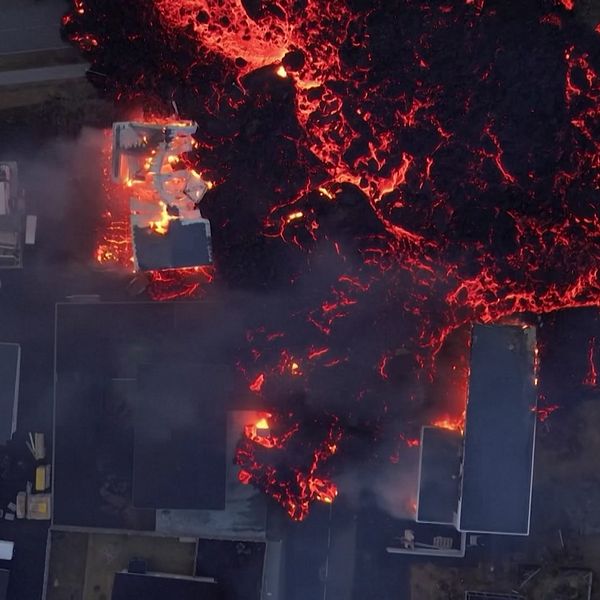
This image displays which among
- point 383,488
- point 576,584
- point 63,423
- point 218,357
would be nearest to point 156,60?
point 218,357

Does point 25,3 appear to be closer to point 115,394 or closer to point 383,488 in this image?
point 115,394

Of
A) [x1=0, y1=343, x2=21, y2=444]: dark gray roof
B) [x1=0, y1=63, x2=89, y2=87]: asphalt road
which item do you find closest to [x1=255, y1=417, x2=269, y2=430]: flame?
[x1=0, y1=343, x2=21, y2=444]: dark gray roof

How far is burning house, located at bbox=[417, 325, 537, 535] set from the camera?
11.7m

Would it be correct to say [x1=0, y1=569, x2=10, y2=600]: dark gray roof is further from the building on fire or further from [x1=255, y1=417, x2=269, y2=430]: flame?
the building on fire

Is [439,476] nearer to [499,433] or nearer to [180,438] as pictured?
[499,433]

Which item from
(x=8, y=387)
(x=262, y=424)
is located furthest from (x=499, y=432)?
(x=8, y=387)

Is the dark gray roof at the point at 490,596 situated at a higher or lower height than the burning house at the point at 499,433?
lower

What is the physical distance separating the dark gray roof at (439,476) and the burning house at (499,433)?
8.6 inches

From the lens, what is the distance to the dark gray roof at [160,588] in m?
12.2

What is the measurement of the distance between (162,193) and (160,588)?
7.70 m

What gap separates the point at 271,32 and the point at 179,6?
6.34 feet

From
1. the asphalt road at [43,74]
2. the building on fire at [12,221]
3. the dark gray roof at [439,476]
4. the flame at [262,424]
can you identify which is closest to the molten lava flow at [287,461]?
the flame at [262,424]

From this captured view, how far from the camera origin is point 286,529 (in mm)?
12633

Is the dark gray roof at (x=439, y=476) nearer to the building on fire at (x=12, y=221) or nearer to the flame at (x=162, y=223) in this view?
the flame at (x=162, y=223)
